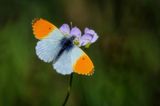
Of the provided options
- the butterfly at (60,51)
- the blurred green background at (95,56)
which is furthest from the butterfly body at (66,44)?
the blurred green background at (95,56)

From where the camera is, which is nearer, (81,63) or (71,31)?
(81,63)

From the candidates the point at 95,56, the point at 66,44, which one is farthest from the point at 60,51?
the point at 95,56

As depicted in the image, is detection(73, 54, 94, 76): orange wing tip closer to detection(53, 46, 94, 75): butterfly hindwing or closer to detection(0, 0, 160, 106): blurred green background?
detection(53, 46, 94, 75): butterfly hindwing

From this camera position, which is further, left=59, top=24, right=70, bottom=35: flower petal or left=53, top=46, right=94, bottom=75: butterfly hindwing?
left=59, top=24, right=70, bottom=35: flower petal

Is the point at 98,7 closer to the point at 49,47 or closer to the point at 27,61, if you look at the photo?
the point at 27,61

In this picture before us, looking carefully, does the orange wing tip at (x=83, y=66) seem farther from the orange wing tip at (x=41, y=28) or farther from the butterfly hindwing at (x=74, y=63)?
the orange wing tip at (x=41, y=28)

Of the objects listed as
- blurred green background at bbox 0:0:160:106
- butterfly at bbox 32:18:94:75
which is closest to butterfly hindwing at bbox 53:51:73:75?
butterfly at bbox 32:18:94:75

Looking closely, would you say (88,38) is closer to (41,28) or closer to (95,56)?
(41,28)
